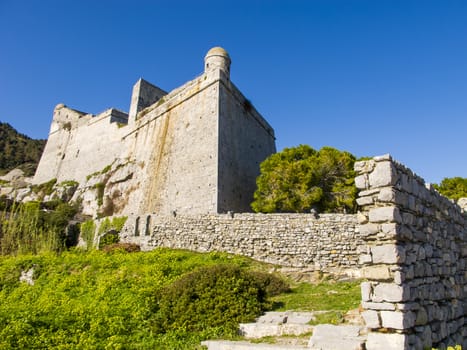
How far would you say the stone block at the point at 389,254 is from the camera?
13.9 ft

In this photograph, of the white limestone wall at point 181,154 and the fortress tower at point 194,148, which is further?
the fortress tower at point 194,148

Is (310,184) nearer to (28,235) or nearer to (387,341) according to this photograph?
(387,341)

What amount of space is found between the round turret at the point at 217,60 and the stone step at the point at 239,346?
1956 centimetres

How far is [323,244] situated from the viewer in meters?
Answer: 12.8

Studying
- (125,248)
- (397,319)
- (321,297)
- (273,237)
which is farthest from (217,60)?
(397,319)

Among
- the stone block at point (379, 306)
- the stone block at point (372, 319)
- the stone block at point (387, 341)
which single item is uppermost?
the stone block at point (379, 306)

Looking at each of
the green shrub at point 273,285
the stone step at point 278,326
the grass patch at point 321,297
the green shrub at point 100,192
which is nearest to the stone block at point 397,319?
the stone step at point 278,326

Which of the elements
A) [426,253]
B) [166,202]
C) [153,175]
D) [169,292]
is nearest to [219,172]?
[166,202]

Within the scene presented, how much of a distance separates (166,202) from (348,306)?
52.5 feet

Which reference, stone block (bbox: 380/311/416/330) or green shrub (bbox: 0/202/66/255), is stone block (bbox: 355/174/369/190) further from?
green shrub (bbox: 0/202/66/255)

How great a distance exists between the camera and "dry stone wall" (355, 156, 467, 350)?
418 cm

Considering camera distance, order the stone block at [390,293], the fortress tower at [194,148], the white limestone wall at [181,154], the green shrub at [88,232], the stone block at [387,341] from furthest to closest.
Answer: the green shrub at [88,232], the fortress tower at [194,148], the white limestone wall at [181,154], the stone block at [390,293], the stone block at [387,341]

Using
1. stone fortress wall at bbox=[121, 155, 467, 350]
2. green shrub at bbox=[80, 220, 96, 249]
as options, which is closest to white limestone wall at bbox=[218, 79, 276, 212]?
green shrub at bbox=[80, 220, 96, 249]

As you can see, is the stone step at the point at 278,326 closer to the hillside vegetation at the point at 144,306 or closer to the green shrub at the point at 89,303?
the hillside vegetation at the point at 144,306
